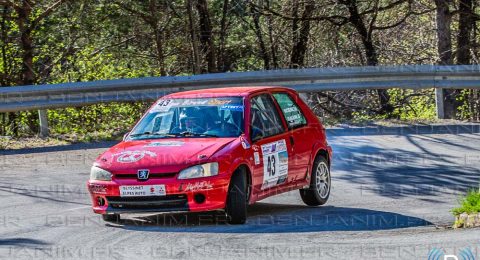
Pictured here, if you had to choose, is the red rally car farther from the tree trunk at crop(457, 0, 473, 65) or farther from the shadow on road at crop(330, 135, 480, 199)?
the tree trunk at crop(457, 0, 473, 65)

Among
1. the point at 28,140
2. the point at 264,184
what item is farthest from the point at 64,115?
the point at 264,184

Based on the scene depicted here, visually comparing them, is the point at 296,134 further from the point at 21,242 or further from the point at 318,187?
the point at 21,242

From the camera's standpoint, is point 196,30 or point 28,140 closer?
point 28,140

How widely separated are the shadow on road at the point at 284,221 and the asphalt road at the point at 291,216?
0.03 ft

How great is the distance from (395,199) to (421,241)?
3.52m

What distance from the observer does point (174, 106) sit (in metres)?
11.0

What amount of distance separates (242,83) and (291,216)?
7.75 m

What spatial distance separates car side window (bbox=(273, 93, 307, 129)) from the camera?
447 inches

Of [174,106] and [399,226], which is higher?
[174,106]

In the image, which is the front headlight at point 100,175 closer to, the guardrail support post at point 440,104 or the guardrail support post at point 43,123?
the guardrail support post at point 43,123

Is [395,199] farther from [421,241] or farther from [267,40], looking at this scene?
[267,40]

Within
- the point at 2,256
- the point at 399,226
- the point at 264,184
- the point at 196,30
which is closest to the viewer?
the point at 2,256

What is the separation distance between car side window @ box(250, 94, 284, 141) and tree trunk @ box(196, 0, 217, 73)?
13.7 meters

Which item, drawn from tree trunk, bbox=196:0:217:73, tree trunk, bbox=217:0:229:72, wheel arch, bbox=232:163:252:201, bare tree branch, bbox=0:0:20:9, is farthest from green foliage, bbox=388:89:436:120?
wheel arch, bbox=232:163:252:201
